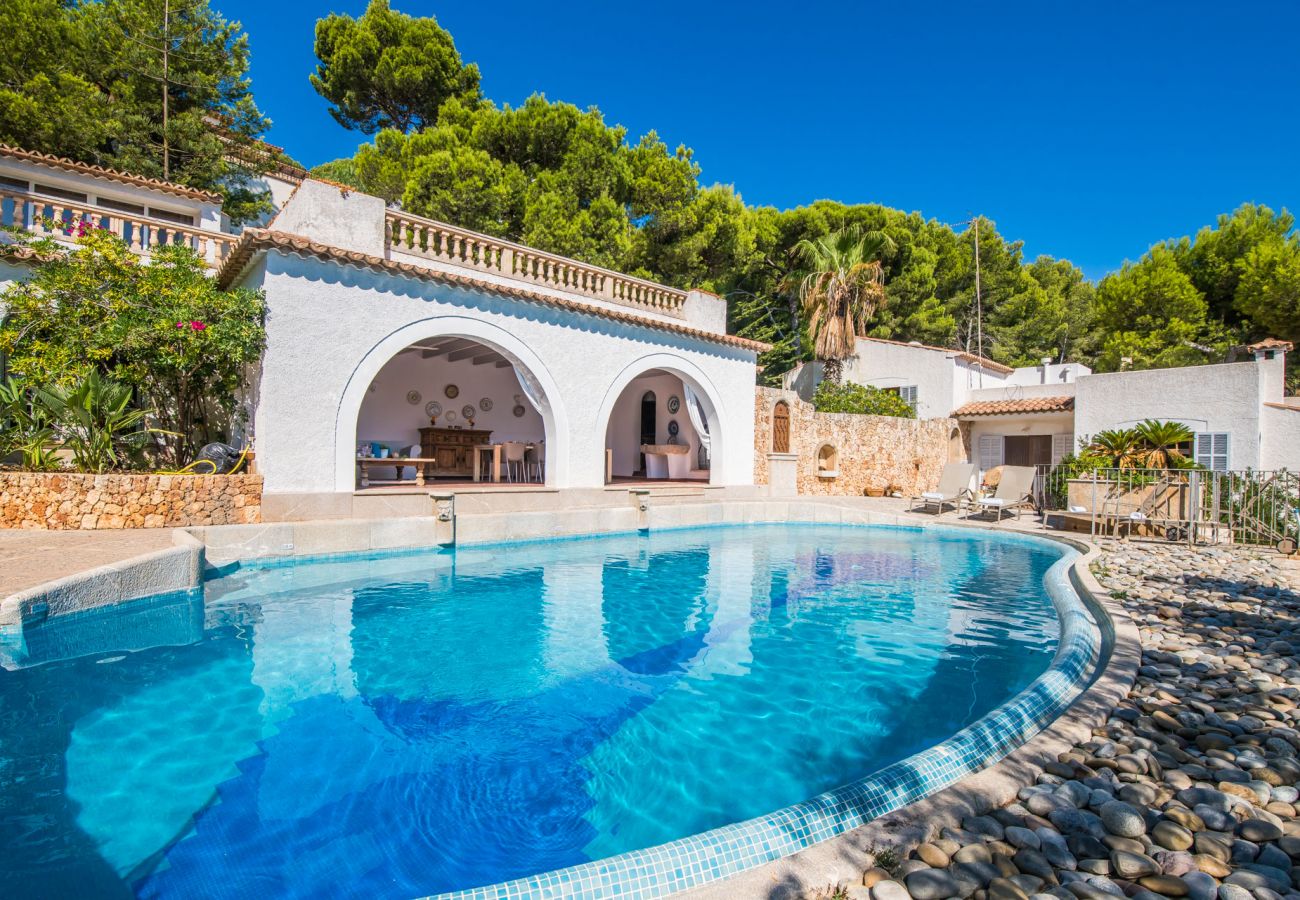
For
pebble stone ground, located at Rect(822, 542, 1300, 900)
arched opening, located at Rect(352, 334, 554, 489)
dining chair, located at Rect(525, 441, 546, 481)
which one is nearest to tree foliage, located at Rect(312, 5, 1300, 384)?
arched opening, located at Rect(352, 334, 554, 489)

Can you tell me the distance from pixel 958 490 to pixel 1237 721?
12.7 meters

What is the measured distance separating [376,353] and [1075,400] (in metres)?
18.8

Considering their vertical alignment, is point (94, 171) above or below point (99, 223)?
above

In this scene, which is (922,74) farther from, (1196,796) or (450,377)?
(1196,796)

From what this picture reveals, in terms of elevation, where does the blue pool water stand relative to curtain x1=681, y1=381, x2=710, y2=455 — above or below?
below

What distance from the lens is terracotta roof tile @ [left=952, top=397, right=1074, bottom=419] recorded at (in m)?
19.3

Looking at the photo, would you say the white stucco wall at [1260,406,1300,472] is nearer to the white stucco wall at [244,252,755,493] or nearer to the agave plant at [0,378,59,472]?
the white stucco wall at [244,252,755,493]

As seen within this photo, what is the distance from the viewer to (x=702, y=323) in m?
16.3

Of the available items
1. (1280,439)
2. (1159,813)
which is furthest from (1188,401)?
(1159,813)

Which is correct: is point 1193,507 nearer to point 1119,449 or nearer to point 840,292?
point 1119,449

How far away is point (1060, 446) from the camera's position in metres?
20.1

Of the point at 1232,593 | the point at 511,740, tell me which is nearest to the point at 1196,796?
the point at 511,740

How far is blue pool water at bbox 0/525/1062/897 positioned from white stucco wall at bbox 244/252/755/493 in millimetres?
2396

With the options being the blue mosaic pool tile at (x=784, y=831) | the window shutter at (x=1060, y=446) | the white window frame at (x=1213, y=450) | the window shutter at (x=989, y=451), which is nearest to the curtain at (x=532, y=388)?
the blue mosaic pool tile at (x=784, y=831)
